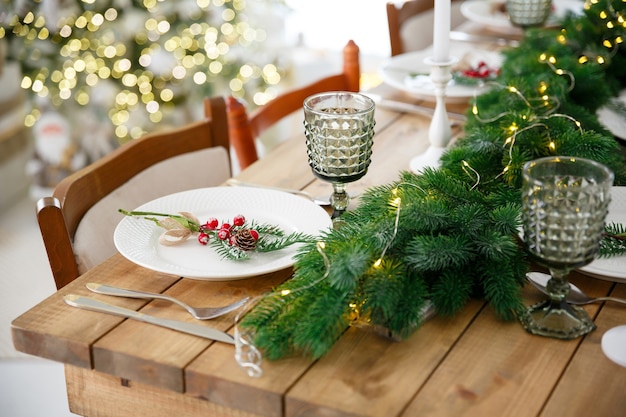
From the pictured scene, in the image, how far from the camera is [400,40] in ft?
8.56

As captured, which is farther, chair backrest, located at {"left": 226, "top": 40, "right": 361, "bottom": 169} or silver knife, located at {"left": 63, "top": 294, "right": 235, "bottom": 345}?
chair backrest, located at {"left": 226, "top": 40, "right": 361, "bottom": 169}

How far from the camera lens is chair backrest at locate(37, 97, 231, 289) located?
134cm

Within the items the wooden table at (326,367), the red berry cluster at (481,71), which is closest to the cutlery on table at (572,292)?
the wooden table at (326,367)

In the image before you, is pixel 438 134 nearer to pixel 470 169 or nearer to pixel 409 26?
pixel 470 169

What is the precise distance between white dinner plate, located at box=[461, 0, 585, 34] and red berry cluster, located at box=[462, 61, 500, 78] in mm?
525

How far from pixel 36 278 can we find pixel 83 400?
1.72 metres

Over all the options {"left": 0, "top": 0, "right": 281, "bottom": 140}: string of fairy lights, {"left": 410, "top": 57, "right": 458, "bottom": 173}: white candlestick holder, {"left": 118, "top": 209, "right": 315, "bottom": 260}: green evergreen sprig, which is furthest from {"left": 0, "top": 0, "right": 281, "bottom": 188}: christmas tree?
{"left": 118, "top": 209, "right": 315, "bottom": 260}: green evergreen sprig

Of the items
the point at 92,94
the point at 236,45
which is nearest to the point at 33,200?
the point at 92,94

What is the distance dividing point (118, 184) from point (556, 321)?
32.9 inches

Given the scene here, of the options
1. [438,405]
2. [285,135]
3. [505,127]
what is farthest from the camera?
[285,135]

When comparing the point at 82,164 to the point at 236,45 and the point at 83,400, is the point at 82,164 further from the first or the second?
the point at 83,400

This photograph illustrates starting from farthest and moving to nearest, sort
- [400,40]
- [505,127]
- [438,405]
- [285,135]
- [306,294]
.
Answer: [285,135], [400,40], [505,127], [306,294], [438,405]

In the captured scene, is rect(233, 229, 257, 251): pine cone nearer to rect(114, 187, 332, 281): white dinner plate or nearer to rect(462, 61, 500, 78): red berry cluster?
rect(114, 187, 332, 281): white dinner plate

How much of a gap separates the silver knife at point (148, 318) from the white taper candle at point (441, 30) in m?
0.71
